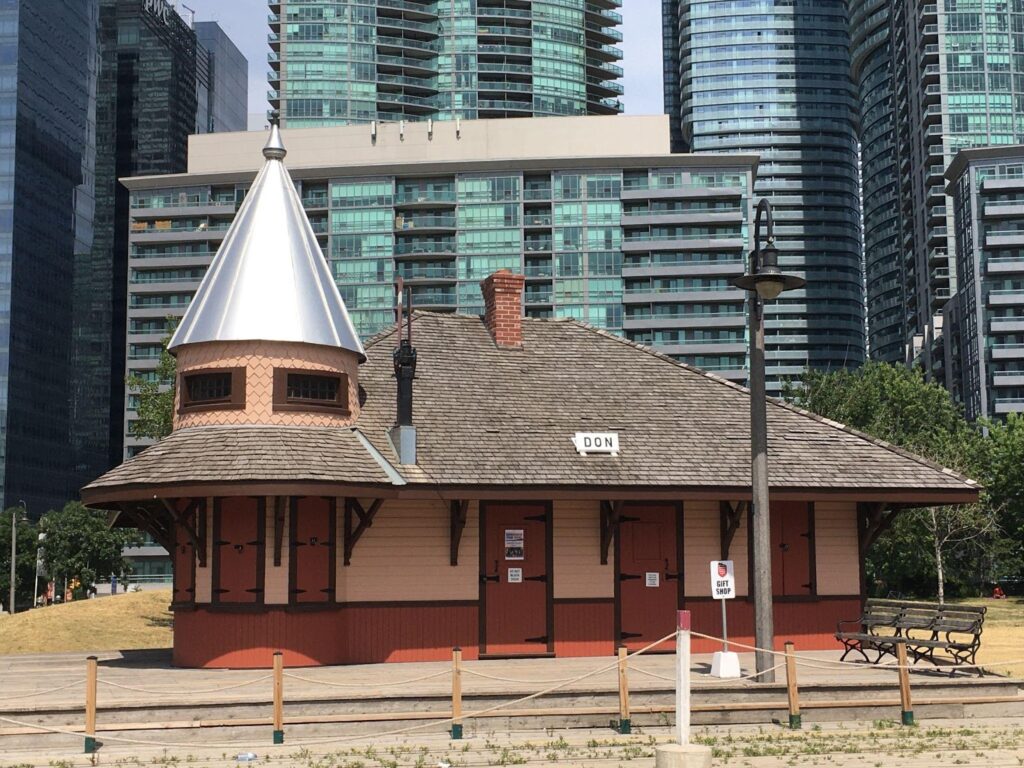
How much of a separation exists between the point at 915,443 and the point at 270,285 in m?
38.7

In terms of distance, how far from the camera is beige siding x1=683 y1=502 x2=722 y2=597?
2402 centimetres

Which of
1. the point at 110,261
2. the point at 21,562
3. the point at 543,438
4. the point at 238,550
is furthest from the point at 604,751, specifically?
the point at 110,261

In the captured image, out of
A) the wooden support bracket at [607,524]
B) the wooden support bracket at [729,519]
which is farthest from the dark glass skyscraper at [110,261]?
the wooden support bracket at [729,519]

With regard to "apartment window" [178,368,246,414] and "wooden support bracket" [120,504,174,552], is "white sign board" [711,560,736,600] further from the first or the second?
"wooden support bracket" [120,504,174,552]

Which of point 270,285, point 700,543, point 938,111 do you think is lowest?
point 700,543

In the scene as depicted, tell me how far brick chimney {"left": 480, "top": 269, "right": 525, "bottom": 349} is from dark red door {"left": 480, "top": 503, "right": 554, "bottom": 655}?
4.93 m

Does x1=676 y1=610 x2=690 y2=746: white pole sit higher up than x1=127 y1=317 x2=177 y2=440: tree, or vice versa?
x1=127 y1=317 x2=177 y2=440: tree

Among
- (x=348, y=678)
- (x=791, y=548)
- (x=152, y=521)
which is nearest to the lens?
(x=348, y=678)

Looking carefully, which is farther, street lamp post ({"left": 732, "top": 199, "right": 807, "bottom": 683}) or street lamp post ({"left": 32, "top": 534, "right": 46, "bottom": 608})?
street lamp post ({"left": 32, "top": 534, "right": 46, "bottom": 608})

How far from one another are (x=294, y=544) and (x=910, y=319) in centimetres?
14835

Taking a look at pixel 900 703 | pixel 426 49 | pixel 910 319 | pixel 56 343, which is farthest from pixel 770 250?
pixel 56 343

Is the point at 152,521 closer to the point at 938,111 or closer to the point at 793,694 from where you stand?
the point at 793,694

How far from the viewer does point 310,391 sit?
22812 millimetres

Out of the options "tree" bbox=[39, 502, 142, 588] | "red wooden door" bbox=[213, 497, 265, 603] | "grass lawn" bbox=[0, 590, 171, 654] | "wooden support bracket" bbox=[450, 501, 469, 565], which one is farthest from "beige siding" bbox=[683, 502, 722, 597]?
"tree" bbox=[39, 502, 142, 588]
